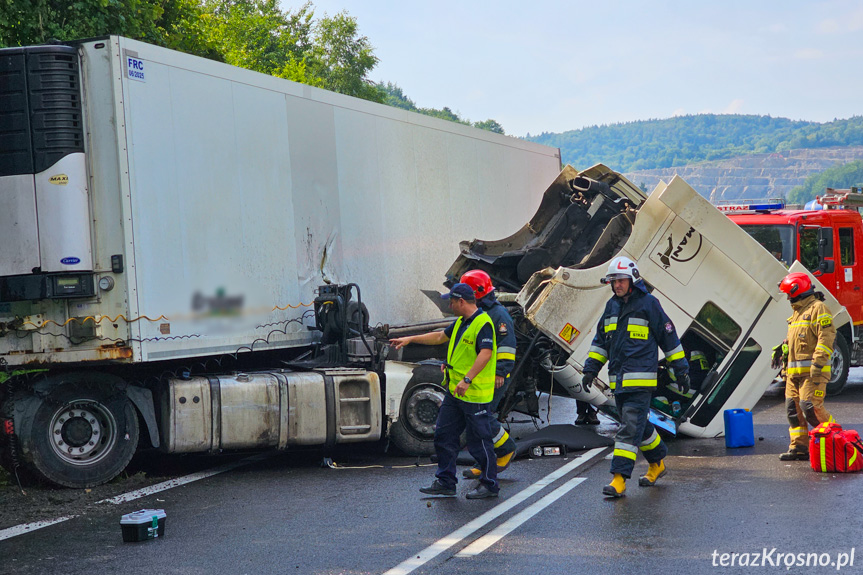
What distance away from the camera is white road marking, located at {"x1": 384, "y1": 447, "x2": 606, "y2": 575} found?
505cm

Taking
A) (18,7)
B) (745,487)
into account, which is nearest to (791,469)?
(745,487)

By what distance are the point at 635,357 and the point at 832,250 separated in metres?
7.10

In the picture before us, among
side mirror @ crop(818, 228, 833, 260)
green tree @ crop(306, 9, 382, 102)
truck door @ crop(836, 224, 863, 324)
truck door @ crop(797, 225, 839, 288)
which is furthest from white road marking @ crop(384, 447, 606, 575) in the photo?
green tree @ crop(306, 9, 382, 102)

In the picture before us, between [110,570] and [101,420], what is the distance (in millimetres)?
2541

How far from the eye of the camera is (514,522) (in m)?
5.98

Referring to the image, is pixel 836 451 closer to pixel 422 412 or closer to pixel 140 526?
pixel 422 412

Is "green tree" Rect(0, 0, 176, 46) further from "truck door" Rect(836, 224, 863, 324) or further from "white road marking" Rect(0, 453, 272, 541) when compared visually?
Result: "truck door" Rect(836, 224, 863, 324)

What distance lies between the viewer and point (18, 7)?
37.1ft

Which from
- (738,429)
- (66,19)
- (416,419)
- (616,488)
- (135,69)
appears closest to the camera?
(616,488)

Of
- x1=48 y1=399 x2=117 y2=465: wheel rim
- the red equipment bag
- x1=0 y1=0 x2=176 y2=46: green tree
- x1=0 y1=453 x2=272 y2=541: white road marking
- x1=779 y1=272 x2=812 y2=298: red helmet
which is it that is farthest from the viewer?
x1=0 y1=0 x2=176 y2=46: green tree

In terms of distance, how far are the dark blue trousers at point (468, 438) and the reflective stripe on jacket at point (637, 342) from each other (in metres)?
0.92

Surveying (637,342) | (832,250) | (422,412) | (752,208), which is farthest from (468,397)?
(752,208)

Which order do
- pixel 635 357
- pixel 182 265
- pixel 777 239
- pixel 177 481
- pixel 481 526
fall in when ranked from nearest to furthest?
pixel 481 526 < pixel 635 357 < pixel 182 265 < pixel 177 481 < pixel 777 239

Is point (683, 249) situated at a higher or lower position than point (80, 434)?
higher
